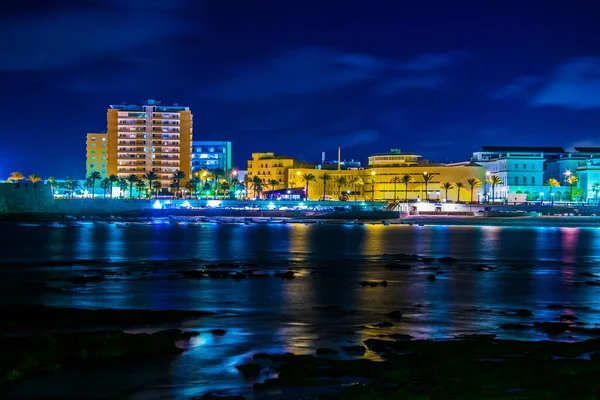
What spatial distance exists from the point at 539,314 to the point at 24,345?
52.2 feet

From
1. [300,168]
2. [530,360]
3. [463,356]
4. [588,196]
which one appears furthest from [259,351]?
[300,168]

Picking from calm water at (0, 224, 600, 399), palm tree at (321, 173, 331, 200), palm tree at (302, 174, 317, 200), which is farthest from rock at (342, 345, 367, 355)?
palm tree at (321, 173, 331, 200)

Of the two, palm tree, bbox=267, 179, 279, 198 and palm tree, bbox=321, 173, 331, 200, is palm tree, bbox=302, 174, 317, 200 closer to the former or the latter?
palm tree, bbox=321, 173, 331, 200

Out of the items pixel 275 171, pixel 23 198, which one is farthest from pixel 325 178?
pixel 23 198

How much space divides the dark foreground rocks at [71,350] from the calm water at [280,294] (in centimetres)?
63

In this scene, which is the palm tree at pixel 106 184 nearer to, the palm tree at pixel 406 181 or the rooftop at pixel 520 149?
the palm tree at pixel 406 181

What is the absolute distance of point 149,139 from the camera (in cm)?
18750

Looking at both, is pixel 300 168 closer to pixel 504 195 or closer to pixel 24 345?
pixel 504 195

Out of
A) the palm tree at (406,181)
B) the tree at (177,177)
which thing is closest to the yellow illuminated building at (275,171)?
the tree at (177,177)

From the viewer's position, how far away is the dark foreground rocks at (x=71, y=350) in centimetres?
1697

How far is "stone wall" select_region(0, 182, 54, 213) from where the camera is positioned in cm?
10681

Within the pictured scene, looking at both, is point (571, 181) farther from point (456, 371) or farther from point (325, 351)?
point (456, 371)

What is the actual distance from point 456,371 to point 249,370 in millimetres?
4467

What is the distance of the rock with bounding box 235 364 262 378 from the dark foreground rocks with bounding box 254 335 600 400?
17.2 inches
